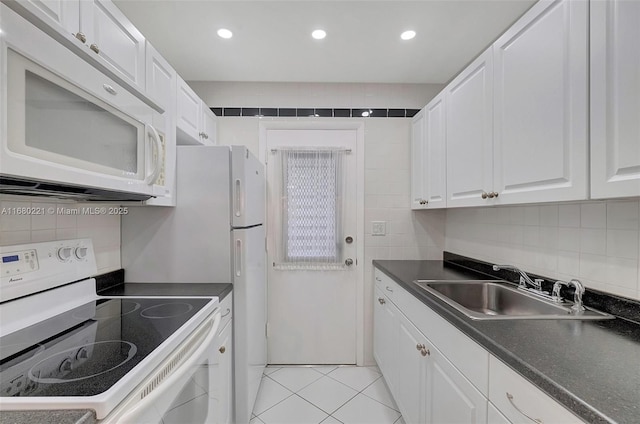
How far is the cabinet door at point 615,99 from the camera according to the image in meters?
0.80

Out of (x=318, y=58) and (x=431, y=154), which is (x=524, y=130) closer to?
(x=431, y=154)

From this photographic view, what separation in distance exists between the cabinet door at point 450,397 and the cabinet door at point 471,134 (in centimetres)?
84

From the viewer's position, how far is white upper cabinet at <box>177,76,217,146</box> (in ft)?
5.87

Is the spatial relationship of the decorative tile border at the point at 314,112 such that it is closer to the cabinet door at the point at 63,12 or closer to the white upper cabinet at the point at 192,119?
the white upper cabinet at the point at 192,119

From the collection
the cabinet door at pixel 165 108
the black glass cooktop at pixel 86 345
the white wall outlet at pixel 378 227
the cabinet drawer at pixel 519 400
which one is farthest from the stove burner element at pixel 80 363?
the white wall outlet at pixel 378 227

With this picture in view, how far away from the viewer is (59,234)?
1.28m

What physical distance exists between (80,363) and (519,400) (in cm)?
124

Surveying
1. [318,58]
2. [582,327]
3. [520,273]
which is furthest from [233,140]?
[582,327]

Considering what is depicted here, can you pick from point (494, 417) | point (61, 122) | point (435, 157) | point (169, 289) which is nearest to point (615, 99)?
point (494, 417)

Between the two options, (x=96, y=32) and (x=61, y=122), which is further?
(x=96, y=32)

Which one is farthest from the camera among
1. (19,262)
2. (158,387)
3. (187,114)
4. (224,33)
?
(187,114)

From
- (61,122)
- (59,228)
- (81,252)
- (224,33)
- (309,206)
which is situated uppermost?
(224,33)

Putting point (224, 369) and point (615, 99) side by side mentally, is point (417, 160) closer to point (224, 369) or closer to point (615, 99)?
point (615, 99)

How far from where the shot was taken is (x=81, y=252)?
1290mm
